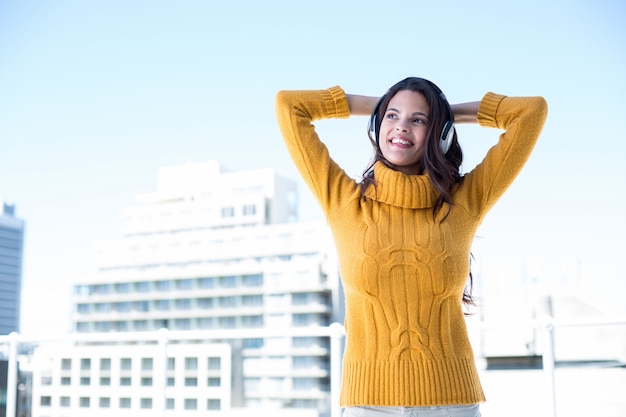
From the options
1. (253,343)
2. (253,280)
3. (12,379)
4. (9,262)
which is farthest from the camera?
(9,262)

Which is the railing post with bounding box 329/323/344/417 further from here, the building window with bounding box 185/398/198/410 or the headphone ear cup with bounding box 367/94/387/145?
the building window with bounding box 185/398/198/410

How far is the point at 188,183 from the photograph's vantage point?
48.0 metres

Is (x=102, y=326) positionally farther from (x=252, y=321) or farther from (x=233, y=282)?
(x=252, y=321)

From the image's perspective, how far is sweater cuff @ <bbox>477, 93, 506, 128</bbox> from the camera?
3.90 ft

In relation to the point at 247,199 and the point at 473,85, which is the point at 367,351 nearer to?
the point at 247,199

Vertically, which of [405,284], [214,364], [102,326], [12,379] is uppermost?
[405,284]

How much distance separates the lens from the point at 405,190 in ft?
3.40

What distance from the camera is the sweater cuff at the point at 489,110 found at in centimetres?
119

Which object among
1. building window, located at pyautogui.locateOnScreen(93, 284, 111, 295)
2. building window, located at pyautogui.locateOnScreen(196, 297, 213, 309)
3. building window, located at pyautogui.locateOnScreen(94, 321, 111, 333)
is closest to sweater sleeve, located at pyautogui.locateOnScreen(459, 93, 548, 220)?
building window, located at pyautogui.locateOnScreen(196, 297, 213, 309)

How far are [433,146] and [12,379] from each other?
227 centimetres

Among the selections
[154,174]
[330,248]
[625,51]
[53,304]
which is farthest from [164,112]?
[625,51]

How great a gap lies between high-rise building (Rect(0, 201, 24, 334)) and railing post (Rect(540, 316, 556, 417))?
70428mm

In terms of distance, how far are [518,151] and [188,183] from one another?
47735 millimetres

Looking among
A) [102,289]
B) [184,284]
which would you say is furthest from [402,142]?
[102,289]
